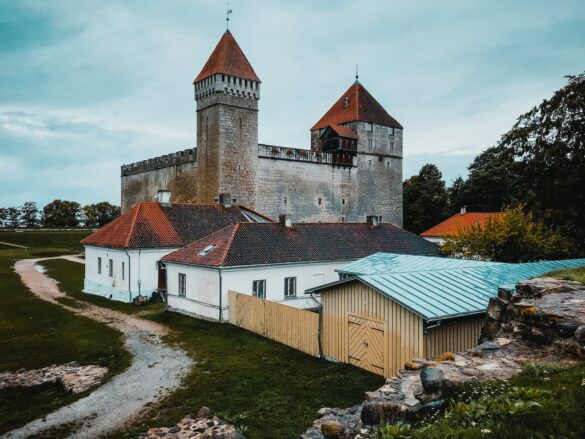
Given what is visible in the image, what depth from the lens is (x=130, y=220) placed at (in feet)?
92.2

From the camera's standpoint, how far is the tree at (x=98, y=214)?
93.7 m

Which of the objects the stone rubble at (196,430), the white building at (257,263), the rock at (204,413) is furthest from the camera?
the white building at (257,263)

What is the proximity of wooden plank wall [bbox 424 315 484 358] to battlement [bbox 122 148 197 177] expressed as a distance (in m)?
35.0

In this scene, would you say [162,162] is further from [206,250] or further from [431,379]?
[431,379]

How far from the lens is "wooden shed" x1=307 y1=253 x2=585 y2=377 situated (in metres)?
12.6

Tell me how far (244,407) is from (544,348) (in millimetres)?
6489

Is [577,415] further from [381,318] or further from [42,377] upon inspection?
[42,377]

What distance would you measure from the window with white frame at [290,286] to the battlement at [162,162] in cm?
2425

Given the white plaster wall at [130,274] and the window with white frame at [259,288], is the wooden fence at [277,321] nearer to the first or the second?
the window with white frame at [259,288]

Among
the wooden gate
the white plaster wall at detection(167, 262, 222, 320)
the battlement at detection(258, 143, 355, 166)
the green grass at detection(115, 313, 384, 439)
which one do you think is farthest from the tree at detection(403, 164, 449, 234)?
the wooden gate

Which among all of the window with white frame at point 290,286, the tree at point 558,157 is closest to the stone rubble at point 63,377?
the window with white frame at point 290,286

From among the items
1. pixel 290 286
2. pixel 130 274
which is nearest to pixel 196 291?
pixel 290 286

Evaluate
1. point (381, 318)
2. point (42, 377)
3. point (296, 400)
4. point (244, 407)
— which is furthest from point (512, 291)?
point (42, 377)

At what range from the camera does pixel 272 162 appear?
149 ft
